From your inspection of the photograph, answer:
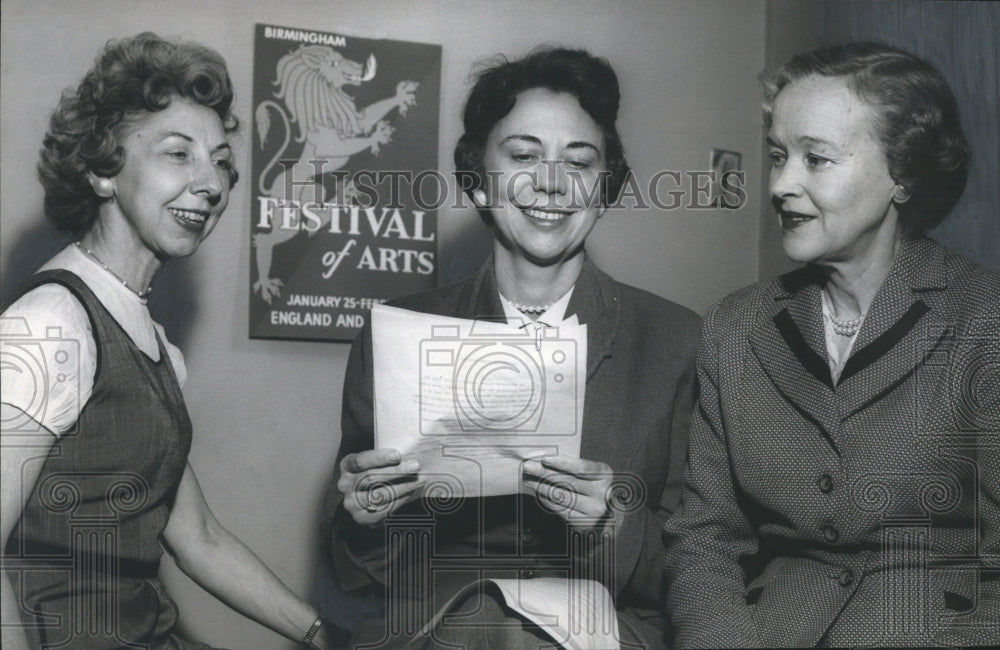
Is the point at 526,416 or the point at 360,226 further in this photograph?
the point at 360,226

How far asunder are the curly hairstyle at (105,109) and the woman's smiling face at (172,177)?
0.02 m

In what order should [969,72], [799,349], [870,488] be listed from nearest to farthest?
1. [870,488]
2. [799,349]
3. [969,72]

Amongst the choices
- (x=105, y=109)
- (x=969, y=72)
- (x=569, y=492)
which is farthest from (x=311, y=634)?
(x=969, y=72)

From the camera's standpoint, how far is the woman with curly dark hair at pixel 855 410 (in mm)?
1806

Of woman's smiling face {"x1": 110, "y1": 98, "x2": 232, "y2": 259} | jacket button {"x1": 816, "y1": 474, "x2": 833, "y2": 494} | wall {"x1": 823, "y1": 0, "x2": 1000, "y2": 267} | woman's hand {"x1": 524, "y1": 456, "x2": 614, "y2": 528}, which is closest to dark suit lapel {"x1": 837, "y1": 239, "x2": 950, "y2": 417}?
jacket button {"x1": 816, "y1": 474, "x2": 833, "y2": 494}

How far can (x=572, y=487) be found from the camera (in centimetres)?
193

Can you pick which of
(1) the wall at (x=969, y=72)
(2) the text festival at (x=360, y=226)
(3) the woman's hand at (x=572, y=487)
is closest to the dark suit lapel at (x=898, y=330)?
(1) the wall at (x=969, y=72)

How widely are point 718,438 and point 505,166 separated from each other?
2.02ft

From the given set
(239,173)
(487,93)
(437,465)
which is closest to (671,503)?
(437,465)

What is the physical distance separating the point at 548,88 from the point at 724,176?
0.44m

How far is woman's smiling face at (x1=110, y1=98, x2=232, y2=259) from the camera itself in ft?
6.52

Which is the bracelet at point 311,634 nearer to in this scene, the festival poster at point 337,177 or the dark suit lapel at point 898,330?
the festival poster at point 337,177

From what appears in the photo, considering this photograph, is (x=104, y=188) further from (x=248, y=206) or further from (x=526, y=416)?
(x=526, y=416)

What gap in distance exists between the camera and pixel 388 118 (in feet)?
7.41
